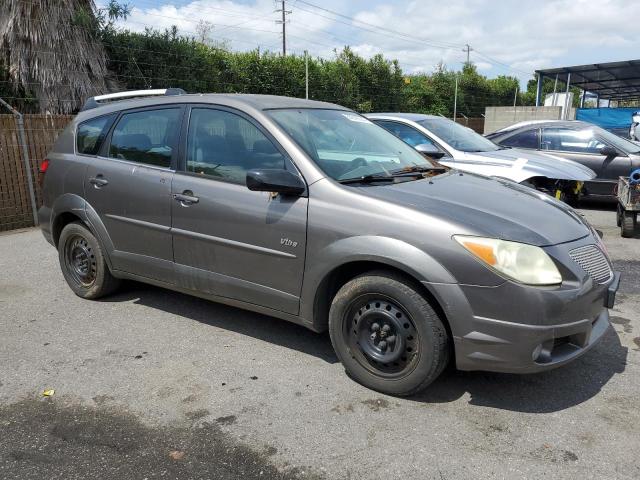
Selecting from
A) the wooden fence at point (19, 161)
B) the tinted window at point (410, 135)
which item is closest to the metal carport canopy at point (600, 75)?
the tinted window at point (410, 135)

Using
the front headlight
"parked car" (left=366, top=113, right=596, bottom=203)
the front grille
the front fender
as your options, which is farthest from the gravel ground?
"parked car" (left=366, top=113, right=596, bottom=203)

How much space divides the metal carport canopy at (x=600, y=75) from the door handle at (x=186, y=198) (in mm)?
21960

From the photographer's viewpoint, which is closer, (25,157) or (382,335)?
(382,335)

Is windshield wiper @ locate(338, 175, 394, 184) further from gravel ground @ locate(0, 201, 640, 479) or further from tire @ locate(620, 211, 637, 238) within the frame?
tire @ locate(620, 211, 637, 238)

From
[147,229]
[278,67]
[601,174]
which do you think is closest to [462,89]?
[278,67]

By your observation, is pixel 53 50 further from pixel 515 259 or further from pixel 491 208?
pixel 515 259

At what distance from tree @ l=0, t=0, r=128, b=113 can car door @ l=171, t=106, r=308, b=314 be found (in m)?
7.39

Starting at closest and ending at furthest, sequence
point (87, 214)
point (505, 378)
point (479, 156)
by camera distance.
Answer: point (505, 378) < point (87, 214) < point (479, 156)

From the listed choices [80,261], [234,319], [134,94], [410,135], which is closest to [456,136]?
[410,135]

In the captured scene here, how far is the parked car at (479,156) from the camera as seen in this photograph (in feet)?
24.4

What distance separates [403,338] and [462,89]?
26661mm

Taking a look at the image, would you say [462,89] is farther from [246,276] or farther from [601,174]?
[246,276]

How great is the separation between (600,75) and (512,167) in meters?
20.3

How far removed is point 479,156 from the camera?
300 inches
